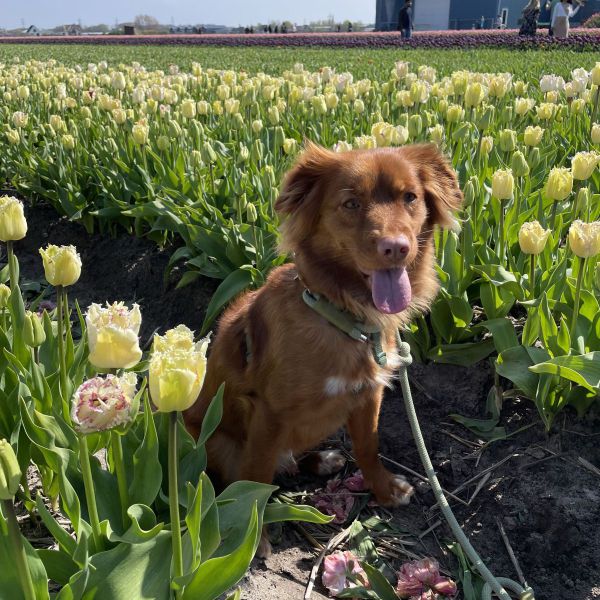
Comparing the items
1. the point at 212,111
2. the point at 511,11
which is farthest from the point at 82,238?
the point at 511,11

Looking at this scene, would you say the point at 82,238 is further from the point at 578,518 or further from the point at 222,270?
the point at 578,518

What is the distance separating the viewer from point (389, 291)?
214 cm

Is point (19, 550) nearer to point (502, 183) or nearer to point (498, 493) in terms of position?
point (498, 493)

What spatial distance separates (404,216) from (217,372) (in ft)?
3.13

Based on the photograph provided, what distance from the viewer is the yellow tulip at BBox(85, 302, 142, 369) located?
130 centimetres

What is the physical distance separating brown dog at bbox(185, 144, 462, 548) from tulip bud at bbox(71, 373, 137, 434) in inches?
41.3

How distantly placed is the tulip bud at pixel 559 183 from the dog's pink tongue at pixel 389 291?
1017 millimetres

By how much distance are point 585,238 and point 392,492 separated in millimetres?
1231

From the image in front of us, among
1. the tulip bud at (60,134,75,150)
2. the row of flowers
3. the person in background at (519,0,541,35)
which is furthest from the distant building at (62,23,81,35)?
the tulip bud at (60,134,75,150)

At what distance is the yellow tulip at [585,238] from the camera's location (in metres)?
2.20

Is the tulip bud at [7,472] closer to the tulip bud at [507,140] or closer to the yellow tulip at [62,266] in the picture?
the yellow tulip at [62,266]

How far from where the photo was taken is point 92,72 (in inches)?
349

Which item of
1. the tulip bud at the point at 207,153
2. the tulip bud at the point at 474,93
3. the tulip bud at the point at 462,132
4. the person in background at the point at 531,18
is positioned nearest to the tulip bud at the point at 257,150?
the tulip bud at the point at 207,153

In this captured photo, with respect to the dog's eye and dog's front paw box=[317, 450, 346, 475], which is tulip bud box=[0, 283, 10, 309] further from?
dog's front paw box=[317, 450, 346, 475]
